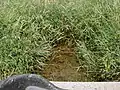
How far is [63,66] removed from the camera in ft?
9.95

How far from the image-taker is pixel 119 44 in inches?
112

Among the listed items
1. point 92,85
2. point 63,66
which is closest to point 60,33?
point 63,66

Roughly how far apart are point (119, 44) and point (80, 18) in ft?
1.80

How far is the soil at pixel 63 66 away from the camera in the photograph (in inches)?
114

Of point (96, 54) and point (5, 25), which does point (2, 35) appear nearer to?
point (5, 25)

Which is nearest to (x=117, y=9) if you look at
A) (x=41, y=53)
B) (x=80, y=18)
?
(x=80, y=18)

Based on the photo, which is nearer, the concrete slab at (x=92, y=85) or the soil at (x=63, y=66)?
the concrete slab at (x=92, y=85)

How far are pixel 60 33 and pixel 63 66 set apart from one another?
0.37 m

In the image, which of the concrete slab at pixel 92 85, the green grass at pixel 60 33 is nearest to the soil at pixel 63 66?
the green grass at pixel 60 33

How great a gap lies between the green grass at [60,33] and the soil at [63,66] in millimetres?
63

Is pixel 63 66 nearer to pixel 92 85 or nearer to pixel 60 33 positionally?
pixel 60 33

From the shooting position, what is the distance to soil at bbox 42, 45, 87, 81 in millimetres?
2898

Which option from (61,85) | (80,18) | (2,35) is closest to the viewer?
(61,85)

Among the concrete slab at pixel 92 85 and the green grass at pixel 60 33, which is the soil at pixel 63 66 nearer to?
the green grass at pixel 60 33
